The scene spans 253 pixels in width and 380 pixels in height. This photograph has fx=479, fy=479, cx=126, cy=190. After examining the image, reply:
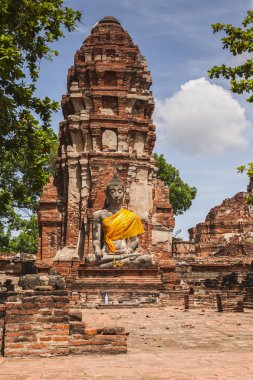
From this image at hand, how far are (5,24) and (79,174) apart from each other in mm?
9159

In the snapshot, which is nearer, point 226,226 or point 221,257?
point 221,257

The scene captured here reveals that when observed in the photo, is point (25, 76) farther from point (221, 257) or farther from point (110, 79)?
point (221, 257)

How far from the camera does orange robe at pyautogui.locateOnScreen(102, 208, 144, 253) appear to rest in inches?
625

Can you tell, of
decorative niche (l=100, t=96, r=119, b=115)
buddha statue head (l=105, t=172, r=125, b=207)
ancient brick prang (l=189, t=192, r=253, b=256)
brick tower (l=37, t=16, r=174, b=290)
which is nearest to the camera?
buddha statue head (l=105, t=172, r=125, b=207)

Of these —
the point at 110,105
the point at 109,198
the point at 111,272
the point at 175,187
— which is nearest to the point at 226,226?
the point at 175,187

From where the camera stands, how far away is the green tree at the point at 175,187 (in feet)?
112

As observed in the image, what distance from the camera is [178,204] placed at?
34562mm

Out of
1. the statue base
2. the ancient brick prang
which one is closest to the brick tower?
the statue base

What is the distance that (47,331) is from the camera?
5520mm

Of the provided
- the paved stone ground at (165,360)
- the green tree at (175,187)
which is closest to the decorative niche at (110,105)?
the paved stone ground at (165,360)

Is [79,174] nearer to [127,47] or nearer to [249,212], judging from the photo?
[127,47]

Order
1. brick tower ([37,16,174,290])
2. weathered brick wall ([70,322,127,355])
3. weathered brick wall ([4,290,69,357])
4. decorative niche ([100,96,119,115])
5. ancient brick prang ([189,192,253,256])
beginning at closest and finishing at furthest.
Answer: weathered brick wall ([4,290,69,357]), weathered brick wall ([70,322,127,355]), brick tower ([37,16,174,290]), decorative niche ([100,96,119,115]), ancient brick prang ([189,192,253,256])

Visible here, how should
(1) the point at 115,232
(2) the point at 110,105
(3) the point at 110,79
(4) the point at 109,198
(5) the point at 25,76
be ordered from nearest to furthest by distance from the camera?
(5) the point at 25,76 < (1) the point at 115,232 < (4) the point at 109,198 < (2) the point at 110,105 < (3) the point at 110,79

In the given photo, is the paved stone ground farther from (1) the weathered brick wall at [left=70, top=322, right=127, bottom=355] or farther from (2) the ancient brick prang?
(2) the ancient brick prang
